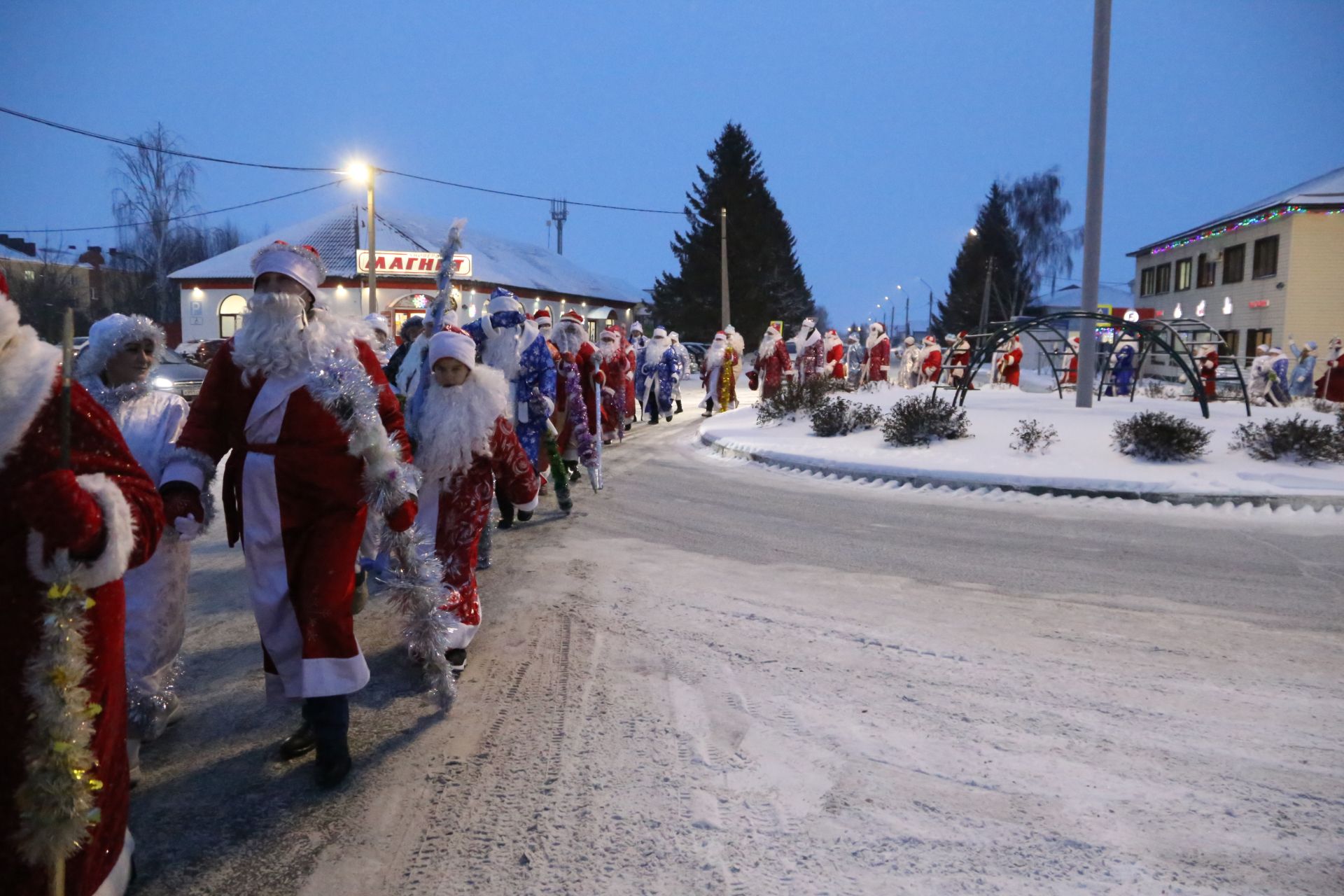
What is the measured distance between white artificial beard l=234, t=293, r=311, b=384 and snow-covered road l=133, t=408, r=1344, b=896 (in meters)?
1.56

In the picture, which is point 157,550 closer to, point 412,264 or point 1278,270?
point 412,264

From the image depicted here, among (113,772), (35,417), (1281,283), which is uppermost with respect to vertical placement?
(1281,283)

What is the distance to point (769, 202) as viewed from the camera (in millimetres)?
52688

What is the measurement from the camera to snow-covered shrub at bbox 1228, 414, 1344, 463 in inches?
408

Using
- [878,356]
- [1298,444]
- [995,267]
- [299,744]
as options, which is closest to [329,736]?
[299,744]

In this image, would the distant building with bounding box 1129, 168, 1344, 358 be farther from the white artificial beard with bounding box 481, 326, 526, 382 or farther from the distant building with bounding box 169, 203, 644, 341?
the white artificial beard with bounding box 481, 326, 526, 382

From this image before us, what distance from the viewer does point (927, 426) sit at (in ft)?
41.4

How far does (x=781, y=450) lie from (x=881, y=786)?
978 centimetres

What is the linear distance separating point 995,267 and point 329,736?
70.0 meters

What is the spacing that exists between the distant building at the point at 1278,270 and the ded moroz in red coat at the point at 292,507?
3250cm

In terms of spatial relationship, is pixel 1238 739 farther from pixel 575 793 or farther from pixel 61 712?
pixel 61 712

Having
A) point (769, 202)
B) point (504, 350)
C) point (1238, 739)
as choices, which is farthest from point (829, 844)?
point (769, 202)

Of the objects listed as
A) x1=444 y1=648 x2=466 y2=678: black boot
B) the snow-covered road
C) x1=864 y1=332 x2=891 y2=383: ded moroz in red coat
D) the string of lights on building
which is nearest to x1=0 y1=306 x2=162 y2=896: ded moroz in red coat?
the snow-covered road

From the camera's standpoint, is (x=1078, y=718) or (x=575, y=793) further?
(x=1078, y=718)
